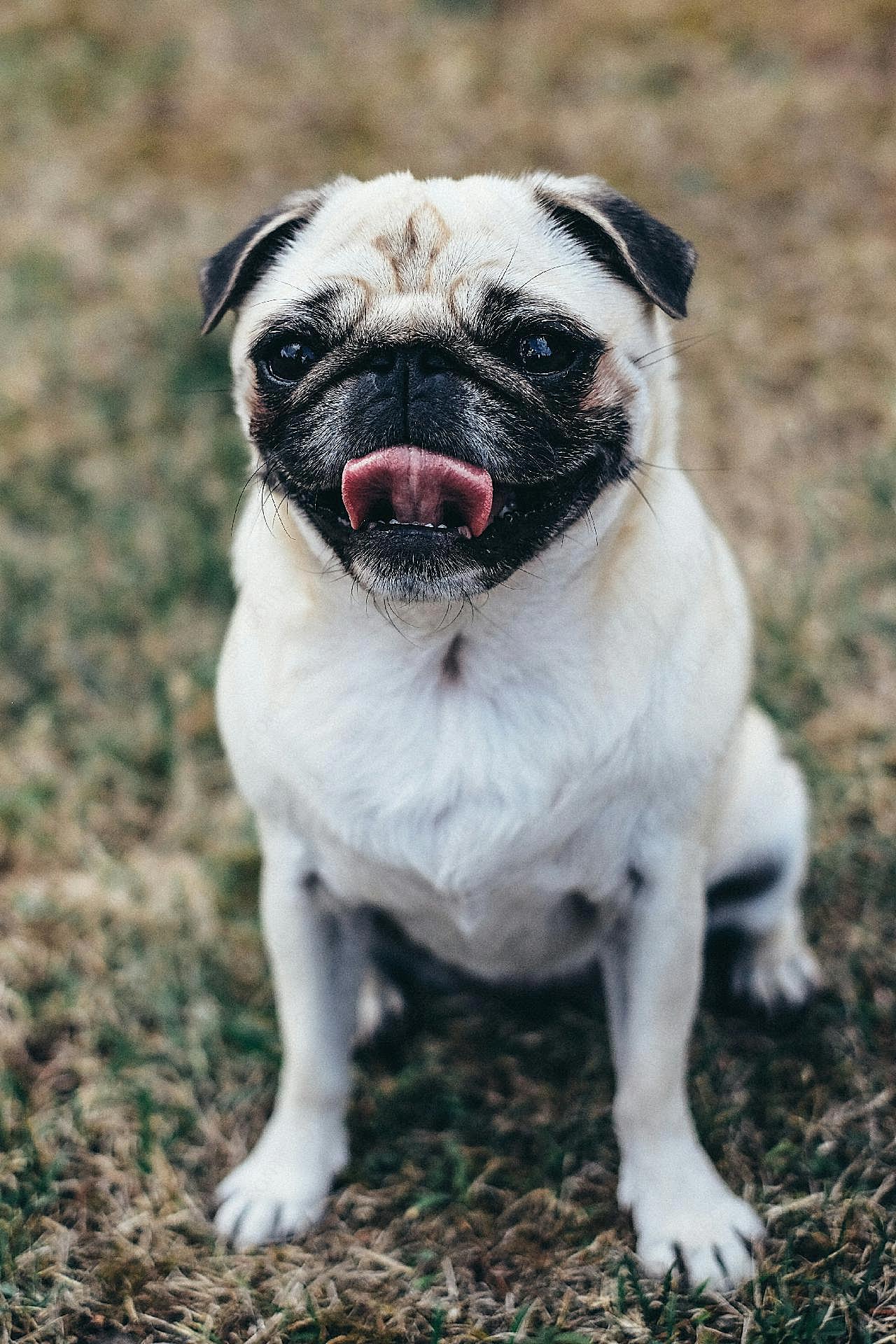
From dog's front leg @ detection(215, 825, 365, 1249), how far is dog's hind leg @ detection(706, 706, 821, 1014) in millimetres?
755

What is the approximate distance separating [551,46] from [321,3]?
122 cm

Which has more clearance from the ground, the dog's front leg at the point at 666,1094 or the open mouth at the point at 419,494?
the open mouth at the point at 419,494

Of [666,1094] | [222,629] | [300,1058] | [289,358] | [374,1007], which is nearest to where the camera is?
[289,358]

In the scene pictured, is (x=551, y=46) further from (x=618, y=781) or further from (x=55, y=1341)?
(x=55, y=1341)

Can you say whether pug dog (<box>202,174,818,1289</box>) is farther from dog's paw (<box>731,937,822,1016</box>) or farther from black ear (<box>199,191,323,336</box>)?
dog's paw (<box>731,937,822,1016</box>)

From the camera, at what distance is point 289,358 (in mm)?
1847

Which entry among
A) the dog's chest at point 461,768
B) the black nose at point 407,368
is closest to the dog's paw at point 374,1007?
the dog's chest at point 461,768

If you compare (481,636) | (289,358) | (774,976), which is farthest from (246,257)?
(774,976)

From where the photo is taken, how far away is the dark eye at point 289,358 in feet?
6.03

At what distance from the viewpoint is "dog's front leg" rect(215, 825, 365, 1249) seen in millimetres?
2256

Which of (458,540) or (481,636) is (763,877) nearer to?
(481,636)

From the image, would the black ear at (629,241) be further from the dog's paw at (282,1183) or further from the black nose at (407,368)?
the dog's paw at (282,1183)

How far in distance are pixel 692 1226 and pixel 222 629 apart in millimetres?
2206

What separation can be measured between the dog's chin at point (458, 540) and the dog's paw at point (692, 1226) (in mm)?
1176
